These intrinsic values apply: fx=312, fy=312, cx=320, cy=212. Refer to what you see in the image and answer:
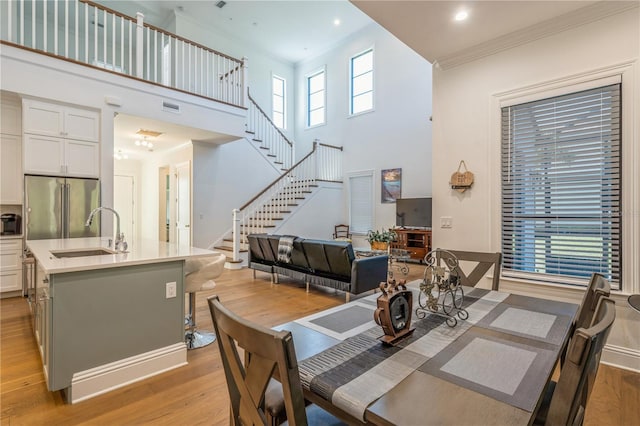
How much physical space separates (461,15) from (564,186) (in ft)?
5.63

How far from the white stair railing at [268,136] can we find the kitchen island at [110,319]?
19.3 feet

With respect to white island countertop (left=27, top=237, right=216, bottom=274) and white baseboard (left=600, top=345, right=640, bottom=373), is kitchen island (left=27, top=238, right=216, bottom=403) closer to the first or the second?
white island countertop (left=27, top=237, right=216, bottom=274)

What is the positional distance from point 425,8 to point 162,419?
3.46 metres

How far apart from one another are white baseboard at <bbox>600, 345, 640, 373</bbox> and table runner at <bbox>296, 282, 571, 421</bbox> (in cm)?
161

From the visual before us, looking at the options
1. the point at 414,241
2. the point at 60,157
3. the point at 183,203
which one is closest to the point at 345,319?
the point at 60,157

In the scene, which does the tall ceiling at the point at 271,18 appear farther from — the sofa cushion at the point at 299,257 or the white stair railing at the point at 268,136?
the sofa cushion at the point at 299,257

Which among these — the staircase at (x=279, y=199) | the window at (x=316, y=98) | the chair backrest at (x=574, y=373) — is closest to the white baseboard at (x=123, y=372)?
the chair backrest at (x=574, y=373)

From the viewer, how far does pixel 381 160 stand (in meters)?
8.38

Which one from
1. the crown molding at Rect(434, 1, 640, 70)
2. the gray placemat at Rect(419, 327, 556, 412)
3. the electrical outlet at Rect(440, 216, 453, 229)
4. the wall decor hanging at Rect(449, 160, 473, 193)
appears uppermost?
the crown molding at Rect(434, 1, 640, 70)

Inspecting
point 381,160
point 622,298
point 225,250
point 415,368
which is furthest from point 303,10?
point 415,368

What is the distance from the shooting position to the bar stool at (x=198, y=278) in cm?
275

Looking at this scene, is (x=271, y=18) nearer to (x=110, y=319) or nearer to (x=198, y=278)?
(x=198, y=278)

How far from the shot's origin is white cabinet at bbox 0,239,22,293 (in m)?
4.25

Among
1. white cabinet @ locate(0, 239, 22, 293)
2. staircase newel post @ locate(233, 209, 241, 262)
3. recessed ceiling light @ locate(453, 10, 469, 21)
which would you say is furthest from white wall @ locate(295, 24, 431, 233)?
Result: white cabinet @ locate(0, 239, 22, 293)
